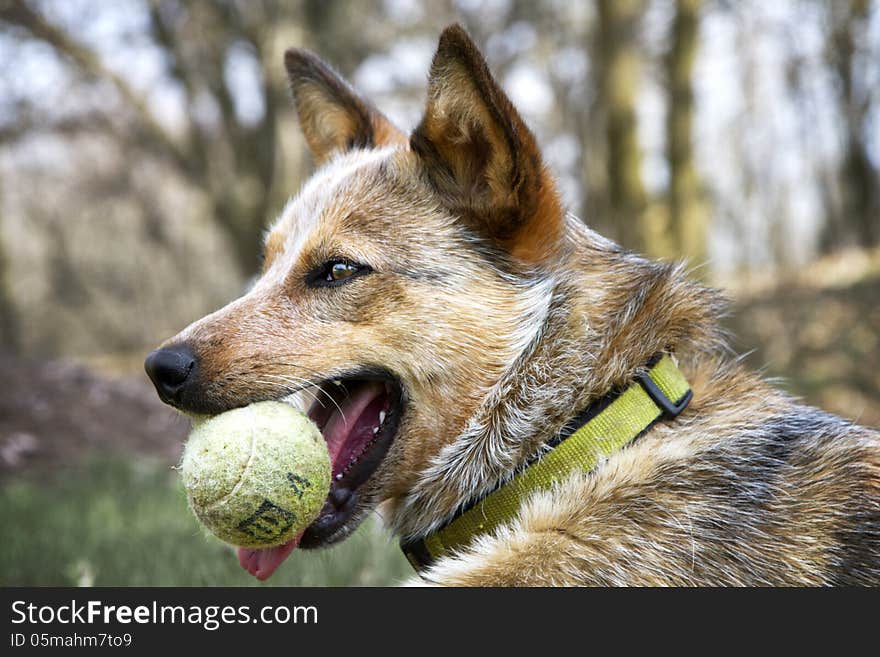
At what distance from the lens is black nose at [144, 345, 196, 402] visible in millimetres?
2623

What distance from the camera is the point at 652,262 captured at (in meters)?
3.10

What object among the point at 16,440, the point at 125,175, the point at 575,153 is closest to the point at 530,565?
the point at 16,440

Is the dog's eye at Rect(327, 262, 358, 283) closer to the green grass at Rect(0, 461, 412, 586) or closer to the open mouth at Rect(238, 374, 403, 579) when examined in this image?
the open mouth at Rect(238, 374, 403, 579)

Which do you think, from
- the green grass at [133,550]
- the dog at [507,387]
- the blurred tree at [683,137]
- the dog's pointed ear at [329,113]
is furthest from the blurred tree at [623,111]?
the dog at [507,387]

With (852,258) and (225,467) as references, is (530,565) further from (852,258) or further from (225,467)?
(852,258)

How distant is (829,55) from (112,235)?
89.2 feet

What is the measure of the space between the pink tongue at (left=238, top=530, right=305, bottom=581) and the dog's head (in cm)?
7

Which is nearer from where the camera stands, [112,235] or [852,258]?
[852,258]

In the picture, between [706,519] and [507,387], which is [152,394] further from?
[706,519]

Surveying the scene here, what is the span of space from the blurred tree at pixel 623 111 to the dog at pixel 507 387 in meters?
7.25

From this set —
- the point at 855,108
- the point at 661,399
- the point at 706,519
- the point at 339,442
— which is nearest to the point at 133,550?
the point at 339,442

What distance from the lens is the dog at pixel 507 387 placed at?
2.39m

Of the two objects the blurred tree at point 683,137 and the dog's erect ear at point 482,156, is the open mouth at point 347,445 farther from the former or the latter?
the blurred tree at point 683,137

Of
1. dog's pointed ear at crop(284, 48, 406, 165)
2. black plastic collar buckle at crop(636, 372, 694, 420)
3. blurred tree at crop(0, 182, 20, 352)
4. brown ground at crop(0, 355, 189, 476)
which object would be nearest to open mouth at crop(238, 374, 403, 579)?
black plastic collar buckle at crop(636, 372, 694, 420)
